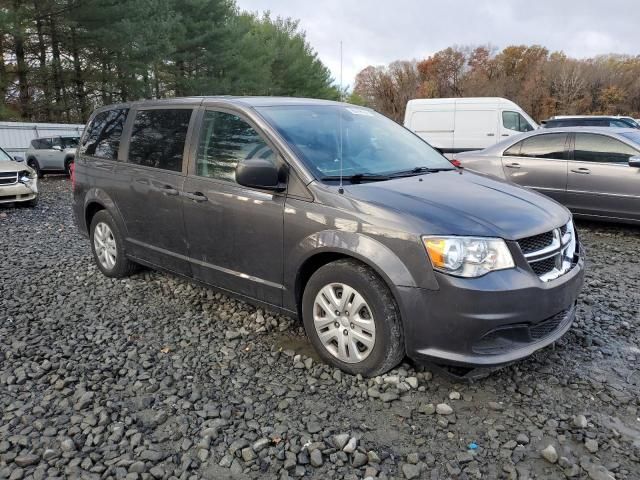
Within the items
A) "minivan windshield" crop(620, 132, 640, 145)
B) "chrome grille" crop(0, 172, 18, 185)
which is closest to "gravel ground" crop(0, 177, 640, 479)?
"minivan windshield" crop(620, 132, 640, 145)

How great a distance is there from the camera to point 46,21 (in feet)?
63.0

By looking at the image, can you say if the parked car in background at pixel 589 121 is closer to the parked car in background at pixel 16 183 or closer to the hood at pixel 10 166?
the parked car in background at pixel 16 183

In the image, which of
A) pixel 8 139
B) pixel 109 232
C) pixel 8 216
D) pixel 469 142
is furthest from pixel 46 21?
pixel 109 232

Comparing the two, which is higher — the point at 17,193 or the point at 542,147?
the point at 542,147

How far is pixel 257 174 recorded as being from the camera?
10.3 feet

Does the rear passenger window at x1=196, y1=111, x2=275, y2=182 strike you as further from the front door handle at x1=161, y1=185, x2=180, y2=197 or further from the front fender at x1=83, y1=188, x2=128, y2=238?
the front fender at x1=83, y1=188, x2=128, y2=238

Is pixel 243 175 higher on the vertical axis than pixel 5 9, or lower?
lower

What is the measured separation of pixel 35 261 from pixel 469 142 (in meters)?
13.5

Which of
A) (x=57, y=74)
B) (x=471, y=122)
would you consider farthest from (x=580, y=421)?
(x=57, y=74)

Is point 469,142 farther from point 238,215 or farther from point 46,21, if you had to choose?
point 46,21

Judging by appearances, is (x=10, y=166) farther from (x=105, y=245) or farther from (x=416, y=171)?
(x=416, y=171)

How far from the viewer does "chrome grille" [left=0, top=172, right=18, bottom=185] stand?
9.74m

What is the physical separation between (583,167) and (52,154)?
15901mm

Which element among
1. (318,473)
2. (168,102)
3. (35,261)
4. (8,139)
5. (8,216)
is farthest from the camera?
(8,139)
